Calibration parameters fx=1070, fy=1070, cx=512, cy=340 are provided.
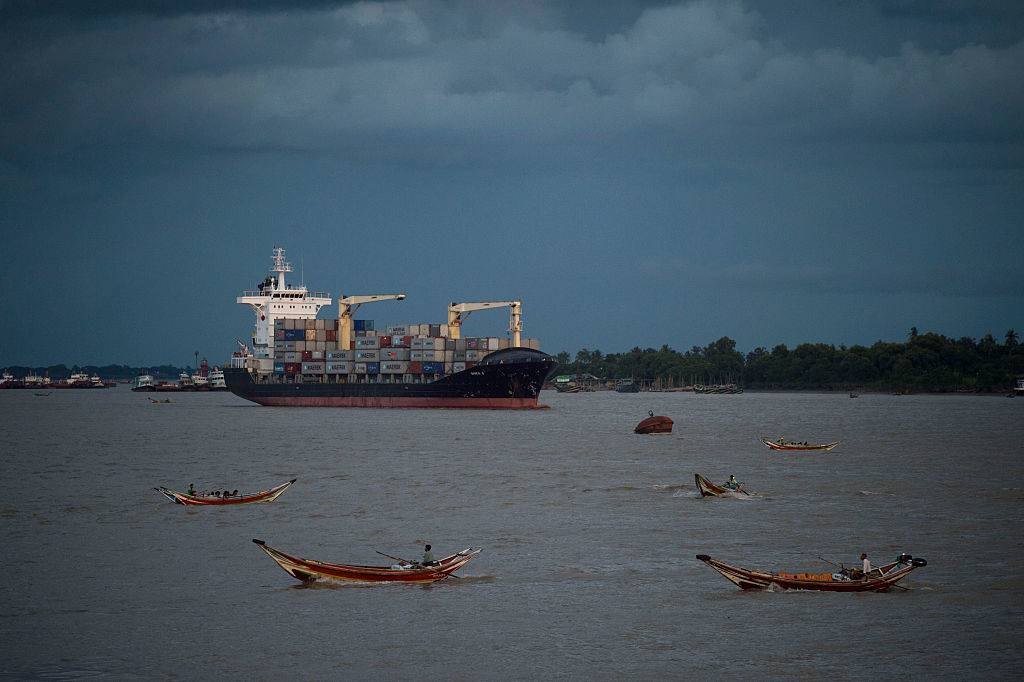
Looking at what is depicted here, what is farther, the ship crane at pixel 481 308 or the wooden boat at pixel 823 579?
the ship crane at pixel 481 308

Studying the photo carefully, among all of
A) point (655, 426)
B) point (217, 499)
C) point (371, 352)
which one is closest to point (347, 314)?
point (371, 352)

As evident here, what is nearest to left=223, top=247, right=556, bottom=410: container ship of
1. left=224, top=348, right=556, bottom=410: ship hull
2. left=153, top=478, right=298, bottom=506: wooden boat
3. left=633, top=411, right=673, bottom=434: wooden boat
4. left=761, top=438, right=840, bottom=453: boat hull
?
left=224, top=348, right=556, bottom=410: ship hull

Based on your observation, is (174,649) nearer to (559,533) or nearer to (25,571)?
(25,571)

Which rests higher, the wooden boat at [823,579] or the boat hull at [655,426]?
the boat hull at [655,426]

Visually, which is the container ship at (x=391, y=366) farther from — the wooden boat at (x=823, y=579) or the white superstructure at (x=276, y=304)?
the wooden boat at (x=823, y=579)

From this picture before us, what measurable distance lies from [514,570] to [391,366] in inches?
4203

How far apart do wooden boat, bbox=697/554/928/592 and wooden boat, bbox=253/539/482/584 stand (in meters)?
7.52

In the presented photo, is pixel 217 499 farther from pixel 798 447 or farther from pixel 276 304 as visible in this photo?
pixel 276 304

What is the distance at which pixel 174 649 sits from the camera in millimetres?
24438

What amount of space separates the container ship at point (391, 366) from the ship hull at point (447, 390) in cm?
12

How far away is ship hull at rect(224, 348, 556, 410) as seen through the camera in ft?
422

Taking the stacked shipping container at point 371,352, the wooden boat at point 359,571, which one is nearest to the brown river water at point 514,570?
the wooden boat at point 359,571

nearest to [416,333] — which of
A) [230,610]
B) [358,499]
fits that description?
[358,499]

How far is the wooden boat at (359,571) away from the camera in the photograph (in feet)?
97.1
